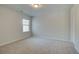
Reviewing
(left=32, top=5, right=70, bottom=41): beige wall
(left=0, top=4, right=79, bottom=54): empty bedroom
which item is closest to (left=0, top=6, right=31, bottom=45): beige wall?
(left=0, top=4, right=79, bottom=54): empty bedroom

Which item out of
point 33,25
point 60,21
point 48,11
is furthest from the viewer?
point 60,21

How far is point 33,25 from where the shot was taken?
50.0 inches

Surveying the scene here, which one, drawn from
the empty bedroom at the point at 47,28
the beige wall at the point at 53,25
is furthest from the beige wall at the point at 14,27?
the beige wall at the point at 53,25

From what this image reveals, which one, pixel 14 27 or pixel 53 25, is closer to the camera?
pixel 53 25

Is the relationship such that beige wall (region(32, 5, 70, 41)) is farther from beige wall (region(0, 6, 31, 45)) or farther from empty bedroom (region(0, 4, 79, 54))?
beige wall (region(0, 6, 31, 45))

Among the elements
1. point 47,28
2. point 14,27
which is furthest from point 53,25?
point 14,27

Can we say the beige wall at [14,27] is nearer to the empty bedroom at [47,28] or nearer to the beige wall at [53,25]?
the empty bedroom at [47,28]

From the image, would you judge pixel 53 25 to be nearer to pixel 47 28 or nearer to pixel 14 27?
pixel 47 28
